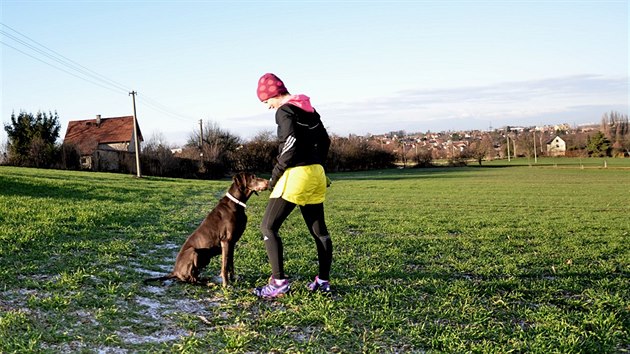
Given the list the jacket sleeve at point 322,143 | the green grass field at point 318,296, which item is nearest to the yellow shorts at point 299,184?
the jacket sleeve at point 322,143

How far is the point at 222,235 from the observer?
15.6ft

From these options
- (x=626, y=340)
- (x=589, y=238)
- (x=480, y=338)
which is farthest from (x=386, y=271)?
(x=589, y=238)

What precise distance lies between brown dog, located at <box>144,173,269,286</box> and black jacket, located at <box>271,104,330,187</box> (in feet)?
2.06

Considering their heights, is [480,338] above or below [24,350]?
below

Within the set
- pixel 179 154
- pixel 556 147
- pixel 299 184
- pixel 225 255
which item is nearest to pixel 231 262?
pixel 225 255

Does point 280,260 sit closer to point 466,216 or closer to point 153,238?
point 153,238

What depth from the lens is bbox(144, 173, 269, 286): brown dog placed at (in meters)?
4.74

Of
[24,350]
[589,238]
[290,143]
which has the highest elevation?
[290,143]

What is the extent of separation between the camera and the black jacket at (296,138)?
13.5 ft

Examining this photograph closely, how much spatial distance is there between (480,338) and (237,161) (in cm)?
5199

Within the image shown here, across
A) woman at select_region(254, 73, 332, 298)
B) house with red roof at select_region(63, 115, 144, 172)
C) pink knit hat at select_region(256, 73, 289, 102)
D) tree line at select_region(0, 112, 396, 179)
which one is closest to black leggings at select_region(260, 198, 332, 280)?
woman at select_region(254, 73, 332, 298)

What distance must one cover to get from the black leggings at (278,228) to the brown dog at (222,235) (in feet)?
1.46

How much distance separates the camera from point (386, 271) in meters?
5.91

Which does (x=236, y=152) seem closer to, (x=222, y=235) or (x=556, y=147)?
(x=222, y=235)
